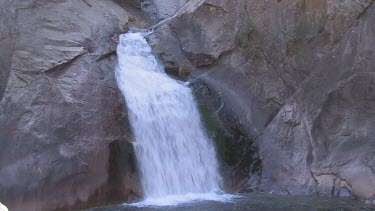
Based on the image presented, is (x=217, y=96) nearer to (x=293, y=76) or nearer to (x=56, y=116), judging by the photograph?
(x=293, y=76)

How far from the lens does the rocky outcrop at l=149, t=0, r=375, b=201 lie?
452 inches

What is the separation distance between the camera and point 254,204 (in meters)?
10.3

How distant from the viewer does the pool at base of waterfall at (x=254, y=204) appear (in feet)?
32.2

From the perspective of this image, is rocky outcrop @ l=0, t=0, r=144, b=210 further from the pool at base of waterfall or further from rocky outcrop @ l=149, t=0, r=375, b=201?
rocky outcrop @ l=149, t=0, r=375, b=201

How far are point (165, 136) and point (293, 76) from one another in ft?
12.3

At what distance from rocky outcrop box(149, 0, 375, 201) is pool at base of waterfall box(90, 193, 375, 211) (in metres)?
0.65

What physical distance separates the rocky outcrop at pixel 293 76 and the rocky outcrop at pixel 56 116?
2.72 meters

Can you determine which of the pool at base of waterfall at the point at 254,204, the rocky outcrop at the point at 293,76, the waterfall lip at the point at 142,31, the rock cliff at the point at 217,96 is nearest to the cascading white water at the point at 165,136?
the rock cliff at the point at 217,96

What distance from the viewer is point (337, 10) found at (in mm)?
12766

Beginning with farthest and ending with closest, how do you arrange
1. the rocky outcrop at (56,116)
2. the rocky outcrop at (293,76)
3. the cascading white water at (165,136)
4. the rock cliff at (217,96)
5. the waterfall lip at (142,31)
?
the waterfall lip at (142,31) < the cascading white water at (165,136) < the rocky outcrop at (293,76) < the rock cliff at (217,96) < the rocky outcrop at (56,116)

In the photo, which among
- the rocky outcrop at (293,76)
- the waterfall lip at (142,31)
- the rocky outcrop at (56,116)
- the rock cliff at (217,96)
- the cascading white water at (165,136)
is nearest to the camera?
the rocky outcrop at (56,116)

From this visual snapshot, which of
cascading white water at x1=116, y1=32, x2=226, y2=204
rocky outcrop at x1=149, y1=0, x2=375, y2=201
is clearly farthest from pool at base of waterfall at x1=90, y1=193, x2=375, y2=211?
rocky outcrop at x1=149, y1=0, x2=375, y2=201

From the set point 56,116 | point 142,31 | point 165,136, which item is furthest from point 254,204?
point 142,31

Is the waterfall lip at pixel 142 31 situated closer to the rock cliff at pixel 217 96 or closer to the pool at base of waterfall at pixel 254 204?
the rock cliff at pixel 217 96
